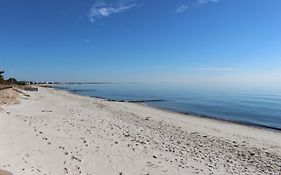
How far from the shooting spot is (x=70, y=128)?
63.0ft

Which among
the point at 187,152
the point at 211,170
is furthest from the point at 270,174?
the point at 187,152

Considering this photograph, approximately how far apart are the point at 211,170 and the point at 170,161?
5.90ft

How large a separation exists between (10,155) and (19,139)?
307 centimetres

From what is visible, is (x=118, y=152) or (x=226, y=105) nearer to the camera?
(x=118, y=152)

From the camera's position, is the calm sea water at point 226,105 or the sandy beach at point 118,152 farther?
the calm sea water at point 226,105

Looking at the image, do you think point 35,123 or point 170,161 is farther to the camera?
point 35,123

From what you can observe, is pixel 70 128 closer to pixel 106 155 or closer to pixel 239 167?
pixel 106 155

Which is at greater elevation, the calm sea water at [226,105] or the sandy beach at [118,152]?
the sandy beach at [118,152]

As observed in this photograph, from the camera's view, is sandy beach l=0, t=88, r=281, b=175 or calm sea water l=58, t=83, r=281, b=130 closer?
sandy beach l=0, t=88, r=281, b=175

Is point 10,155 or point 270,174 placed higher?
point 10,155

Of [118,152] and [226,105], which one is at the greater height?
[118,152]

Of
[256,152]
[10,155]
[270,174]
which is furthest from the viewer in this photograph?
[256,152]

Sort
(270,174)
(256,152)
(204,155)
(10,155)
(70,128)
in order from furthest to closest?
(70,128)
(256,152)
(204,155)
(270,174)
(10,155)

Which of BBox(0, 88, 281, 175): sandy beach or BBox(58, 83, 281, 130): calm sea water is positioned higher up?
BBox(0, 88, 281, 175): sandy beach
